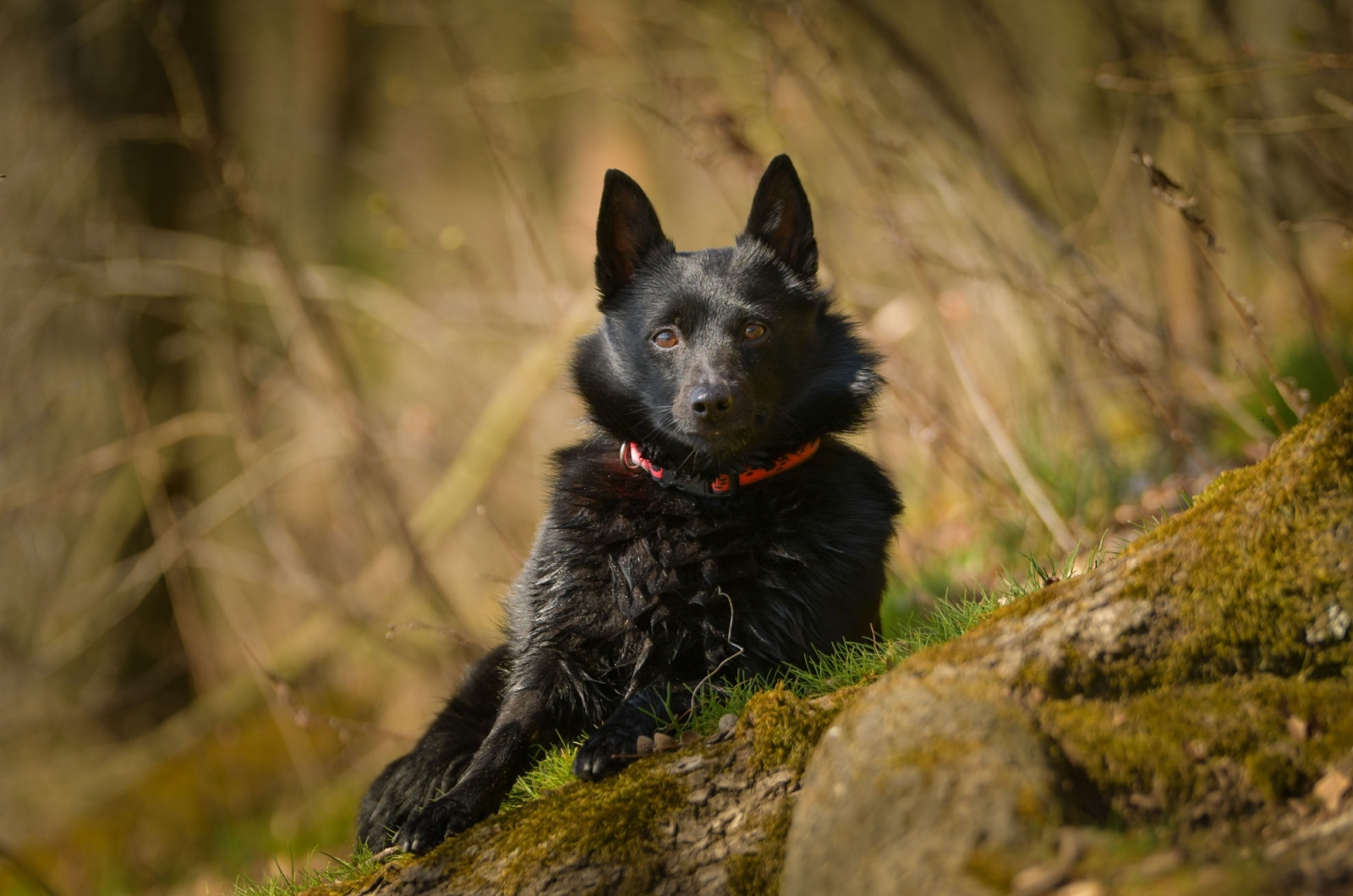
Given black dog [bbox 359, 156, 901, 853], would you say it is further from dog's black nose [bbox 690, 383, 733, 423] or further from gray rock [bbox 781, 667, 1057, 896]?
gray rock [bbox 781, 667, 1057, 896]

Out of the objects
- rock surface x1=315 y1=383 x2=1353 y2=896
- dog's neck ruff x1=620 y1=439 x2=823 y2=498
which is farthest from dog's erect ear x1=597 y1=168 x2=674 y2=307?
rock surface x1=315 y1=383 x2=1353 y2=896

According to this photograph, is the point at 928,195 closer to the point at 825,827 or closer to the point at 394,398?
the point at 825,827

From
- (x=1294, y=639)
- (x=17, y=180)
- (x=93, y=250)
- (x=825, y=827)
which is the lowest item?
(x=1294, y=639)

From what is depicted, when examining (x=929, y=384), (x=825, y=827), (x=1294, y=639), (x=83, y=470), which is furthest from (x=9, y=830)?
(x=1294, y=639)

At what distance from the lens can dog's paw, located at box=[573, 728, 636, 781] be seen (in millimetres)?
2480

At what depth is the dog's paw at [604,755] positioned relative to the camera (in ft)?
8.14

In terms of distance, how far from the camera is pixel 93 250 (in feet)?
23.4

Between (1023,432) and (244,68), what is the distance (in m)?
8.14

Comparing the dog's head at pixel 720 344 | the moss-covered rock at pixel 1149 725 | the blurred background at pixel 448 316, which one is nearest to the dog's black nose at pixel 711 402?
the dog's head at pixel 720 344

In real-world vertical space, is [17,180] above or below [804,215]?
above

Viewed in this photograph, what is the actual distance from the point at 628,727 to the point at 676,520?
689mm

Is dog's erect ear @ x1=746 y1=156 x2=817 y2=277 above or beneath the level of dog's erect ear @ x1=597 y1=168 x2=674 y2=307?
beneath

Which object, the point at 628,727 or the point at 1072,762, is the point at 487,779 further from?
the point at 1072,762

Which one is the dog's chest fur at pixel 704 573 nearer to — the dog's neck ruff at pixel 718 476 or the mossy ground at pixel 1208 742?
the dog's neck ruff at pixel 718 476
